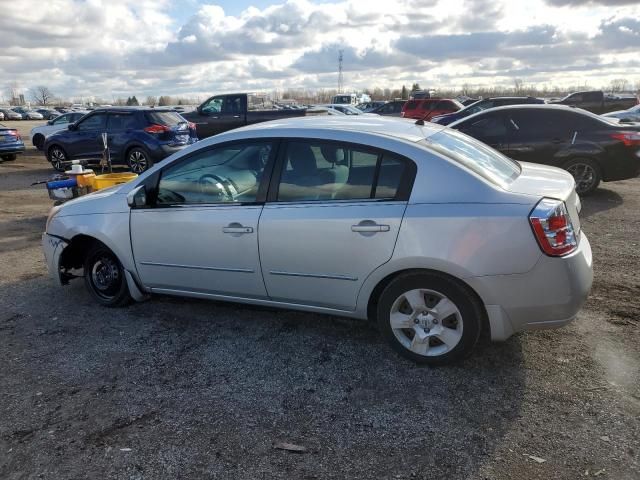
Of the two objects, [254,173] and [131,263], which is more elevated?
[254,173]

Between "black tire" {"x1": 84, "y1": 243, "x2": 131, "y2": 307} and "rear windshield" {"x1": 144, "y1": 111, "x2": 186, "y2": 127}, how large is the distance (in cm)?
874

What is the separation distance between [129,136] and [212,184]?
31.3 ft

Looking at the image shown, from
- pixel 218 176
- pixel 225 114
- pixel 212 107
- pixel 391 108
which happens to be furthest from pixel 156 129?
pixel 391 108

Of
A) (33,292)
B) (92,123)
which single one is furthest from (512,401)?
(92,123)

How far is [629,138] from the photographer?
8.57 metres

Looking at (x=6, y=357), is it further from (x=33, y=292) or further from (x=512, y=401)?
(x=512, y=401)

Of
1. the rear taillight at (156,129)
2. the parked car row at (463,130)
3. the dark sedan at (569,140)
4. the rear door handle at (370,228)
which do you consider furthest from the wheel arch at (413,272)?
the rear taillight at (156,129)

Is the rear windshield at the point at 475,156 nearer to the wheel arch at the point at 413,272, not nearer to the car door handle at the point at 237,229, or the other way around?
the wheel arch at the point at 413,272

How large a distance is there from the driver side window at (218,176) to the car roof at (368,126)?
0.70ft

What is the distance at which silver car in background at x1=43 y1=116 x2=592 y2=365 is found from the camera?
3.20 meters

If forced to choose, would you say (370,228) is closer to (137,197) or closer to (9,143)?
(137,197)

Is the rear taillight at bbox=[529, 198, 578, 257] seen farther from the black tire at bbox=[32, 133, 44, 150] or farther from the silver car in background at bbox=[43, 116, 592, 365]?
the black tire at bbox=[32, 133, 44, 150]

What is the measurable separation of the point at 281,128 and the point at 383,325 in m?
1.65

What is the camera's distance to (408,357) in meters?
3.61
